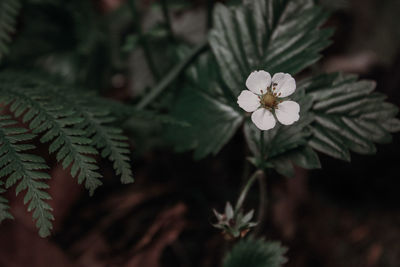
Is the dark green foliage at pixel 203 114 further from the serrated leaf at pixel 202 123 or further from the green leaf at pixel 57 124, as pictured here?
the green leaf at pixel 57 124

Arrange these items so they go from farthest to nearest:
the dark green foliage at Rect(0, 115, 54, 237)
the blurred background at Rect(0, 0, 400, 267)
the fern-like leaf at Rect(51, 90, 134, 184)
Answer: the blurred background at Rect(0, 0, 400, 267), the fern-like leaf at Rect(51, 90, 134, 184), the dark green foliage at Rect(0, 115, 54, 237)

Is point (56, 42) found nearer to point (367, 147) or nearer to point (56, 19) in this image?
point (56, 19)

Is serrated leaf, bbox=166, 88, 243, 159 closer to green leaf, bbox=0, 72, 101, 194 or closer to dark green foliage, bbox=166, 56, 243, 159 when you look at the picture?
dark green foliage, bbox=166, 56, 243, 159

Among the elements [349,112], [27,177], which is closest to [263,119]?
[349,112]

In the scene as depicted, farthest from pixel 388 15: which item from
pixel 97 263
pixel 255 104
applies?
pixel 97 263

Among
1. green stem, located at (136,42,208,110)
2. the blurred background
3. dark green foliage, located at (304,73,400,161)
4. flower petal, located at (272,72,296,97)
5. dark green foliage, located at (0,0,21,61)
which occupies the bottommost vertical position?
the blurred background

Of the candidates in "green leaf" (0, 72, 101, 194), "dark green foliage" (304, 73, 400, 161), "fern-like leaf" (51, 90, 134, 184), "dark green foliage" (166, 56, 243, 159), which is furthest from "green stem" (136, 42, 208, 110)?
"dark green foliage" (304, 73, 400, 161)
